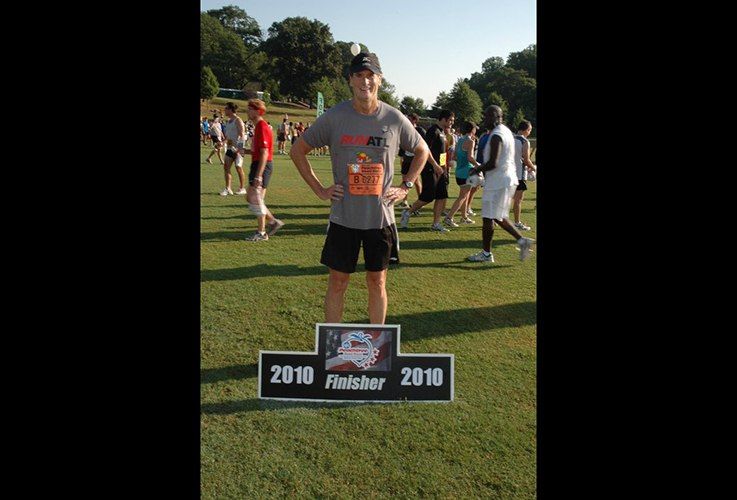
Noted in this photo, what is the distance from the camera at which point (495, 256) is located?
26.4 ft

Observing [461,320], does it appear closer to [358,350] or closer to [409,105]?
[358,350]

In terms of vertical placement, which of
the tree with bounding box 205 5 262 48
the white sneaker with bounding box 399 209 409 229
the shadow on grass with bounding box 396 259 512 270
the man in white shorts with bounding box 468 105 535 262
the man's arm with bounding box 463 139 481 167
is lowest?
the shadow on grass with bounding box 396 259 512 270

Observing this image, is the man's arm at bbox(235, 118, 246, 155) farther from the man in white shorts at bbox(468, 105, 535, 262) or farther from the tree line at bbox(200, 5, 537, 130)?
the tree line at bbox(200, 5, 537, 130)

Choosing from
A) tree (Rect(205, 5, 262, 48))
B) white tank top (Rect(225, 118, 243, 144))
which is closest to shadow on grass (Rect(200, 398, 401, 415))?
white tank top (Rect(225, 118, 243, 144))

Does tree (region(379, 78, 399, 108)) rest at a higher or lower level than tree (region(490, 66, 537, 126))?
lower

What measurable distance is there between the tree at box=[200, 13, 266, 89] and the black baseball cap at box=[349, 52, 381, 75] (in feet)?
209

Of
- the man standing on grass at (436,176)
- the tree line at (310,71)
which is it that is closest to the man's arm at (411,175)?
the man standing on grass at (436,176)

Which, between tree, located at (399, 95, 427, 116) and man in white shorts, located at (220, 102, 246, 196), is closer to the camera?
tree, located at (399, 95, 427, 116)

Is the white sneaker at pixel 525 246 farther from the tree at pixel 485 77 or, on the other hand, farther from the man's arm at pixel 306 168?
the tree at pixel 485 77

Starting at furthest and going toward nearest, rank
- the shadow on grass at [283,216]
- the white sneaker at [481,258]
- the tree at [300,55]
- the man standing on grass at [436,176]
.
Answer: the tree at [300,55]
the shadow on grass at [283,216]
the man standing on grass at [436,176]
the white sneaker at [481,258]

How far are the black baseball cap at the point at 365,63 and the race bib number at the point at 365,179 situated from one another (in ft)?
1.98

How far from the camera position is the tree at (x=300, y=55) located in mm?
46753

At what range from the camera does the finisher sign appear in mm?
3695

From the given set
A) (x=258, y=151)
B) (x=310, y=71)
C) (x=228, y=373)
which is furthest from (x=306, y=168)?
(x=310, y=71)
